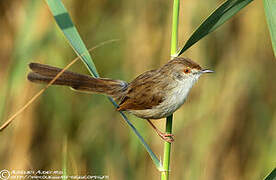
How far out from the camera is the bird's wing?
2.69m

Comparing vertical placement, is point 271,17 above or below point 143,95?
above

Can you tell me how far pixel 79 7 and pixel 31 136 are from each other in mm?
1247

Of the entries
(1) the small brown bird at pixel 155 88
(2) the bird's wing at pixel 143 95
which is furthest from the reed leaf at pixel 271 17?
(2) the bird's wing at pixel 143 95

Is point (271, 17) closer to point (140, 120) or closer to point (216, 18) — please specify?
point (216, 18)

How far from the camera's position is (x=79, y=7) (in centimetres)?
383

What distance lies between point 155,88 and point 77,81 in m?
0.52

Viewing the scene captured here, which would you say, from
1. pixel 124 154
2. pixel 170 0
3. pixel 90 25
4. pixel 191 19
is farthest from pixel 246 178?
pixel 90 25

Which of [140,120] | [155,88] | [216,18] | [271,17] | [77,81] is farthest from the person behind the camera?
[140,120]

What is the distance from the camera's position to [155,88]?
8.93ft

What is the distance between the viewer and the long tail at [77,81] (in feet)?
7.20

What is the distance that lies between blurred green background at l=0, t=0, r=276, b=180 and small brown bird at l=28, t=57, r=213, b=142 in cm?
64

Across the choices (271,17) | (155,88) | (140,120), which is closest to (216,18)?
(271,17)

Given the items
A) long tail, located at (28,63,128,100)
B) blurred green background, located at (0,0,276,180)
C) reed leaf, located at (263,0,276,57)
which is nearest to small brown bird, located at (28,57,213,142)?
long tail, located at (28,63,128,100)

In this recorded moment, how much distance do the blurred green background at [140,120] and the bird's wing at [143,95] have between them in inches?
25.2
